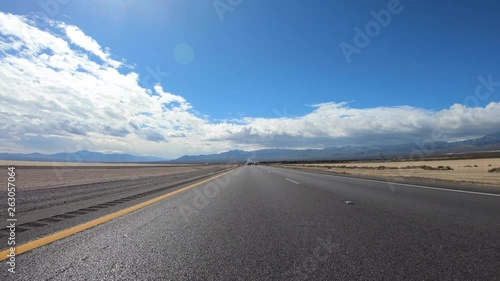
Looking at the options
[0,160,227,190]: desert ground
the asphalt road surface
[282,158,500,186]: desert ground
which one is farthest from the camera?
[282,158,500,186]: desert ground

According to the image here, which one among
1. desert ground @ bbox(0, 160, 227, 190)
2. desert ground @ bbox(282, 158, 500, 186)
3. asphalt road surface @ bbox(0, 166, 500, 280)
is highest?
desert ground @ bbox(0, 160, 227, 190)

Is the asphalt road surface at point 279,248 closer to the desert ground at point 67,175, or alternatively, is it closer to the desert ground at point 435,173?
the desert ground at point 67,175

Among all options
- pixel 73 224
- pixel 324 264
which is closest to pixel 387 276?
pixel 324 264

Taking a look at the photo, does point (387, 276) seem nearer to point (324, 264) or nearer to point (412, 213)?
point (324, 264)

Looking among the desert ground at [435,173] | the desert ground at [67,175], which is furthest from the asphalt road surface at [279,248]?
the desert ground at [435,173]

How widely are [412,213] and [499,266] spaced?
3.22 m

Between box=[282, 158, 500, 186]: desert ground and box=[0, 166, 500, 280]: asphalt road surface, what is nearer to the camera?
box=[0, 166, 500, 280]: asphalt road surface

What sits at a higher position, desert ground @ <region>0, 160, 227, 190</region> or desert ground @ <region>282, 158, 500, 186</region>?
desert ground @ <region>0, 160, 227, 190</region>

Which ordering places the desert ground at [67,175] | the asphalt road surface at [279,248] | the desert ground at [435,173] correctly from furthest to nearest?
the desert ground at [435,173], the desert ground at [67,175], the asphalt road surface at [279,248]

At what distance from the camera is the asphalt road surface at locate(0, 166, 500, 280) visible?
115 inches

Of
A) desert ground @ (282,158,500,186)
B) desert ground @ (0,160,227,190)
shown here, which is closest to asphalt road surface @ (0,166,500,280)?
desert ground @ (0,160,227,190)

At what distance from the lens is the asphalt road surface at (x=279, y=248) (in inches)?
115

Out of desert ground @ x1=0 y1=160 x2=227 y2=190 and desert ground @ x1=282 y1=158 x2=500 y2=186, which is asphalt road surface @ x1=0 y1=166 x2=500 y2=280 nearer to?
desert ground @ x1=0 y1=160 x2=227 y2=190

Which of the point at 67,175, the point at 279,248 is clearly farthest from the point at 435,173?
the point at 67,175
